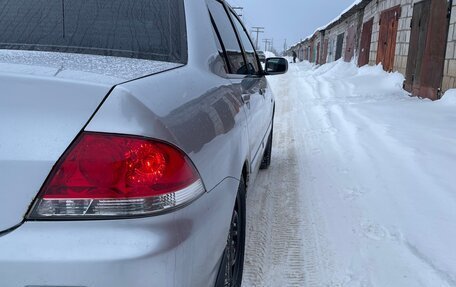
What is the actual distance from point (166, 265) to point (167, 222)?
13cm

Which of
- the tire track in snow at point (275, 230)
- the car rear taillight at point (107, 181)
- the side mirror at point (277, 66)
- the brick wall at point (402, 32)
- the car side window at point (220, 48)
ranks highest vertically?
the brick wall at point (402, 32)

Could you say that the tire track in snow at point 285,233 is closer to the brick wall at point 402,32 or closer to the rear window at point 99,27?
the rear window at point 99,27

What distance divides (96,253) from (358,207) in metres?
3.09

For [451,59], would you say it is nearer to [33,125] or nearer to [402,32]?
[402,32]

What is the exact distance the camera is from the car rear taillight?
49.2 inches

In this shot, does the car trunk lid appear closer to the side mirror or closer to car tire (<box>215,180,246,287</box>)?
car tire (<box>215,180,246,287</box>)

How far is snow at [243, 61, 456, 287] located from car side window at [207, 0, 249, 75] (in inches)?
50.8

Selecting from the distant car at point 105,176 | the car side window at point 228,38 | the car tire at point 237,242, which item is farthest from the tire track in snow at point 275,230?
the car side window at point 228,38

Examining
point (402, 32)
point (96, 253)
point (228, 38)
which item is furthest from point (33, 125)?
point (402, 32)

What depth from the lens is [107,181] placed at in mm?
1285

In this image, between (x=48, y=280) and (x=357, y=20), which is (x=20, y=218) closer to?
(x=48, y=280)

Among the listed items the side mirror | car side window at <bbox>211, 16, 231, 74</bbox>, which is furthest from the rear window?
the side mirror

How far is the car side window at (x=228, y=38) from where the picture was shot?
2.77 meters

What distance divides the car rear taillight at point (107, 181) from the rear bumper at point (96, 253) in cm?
4
